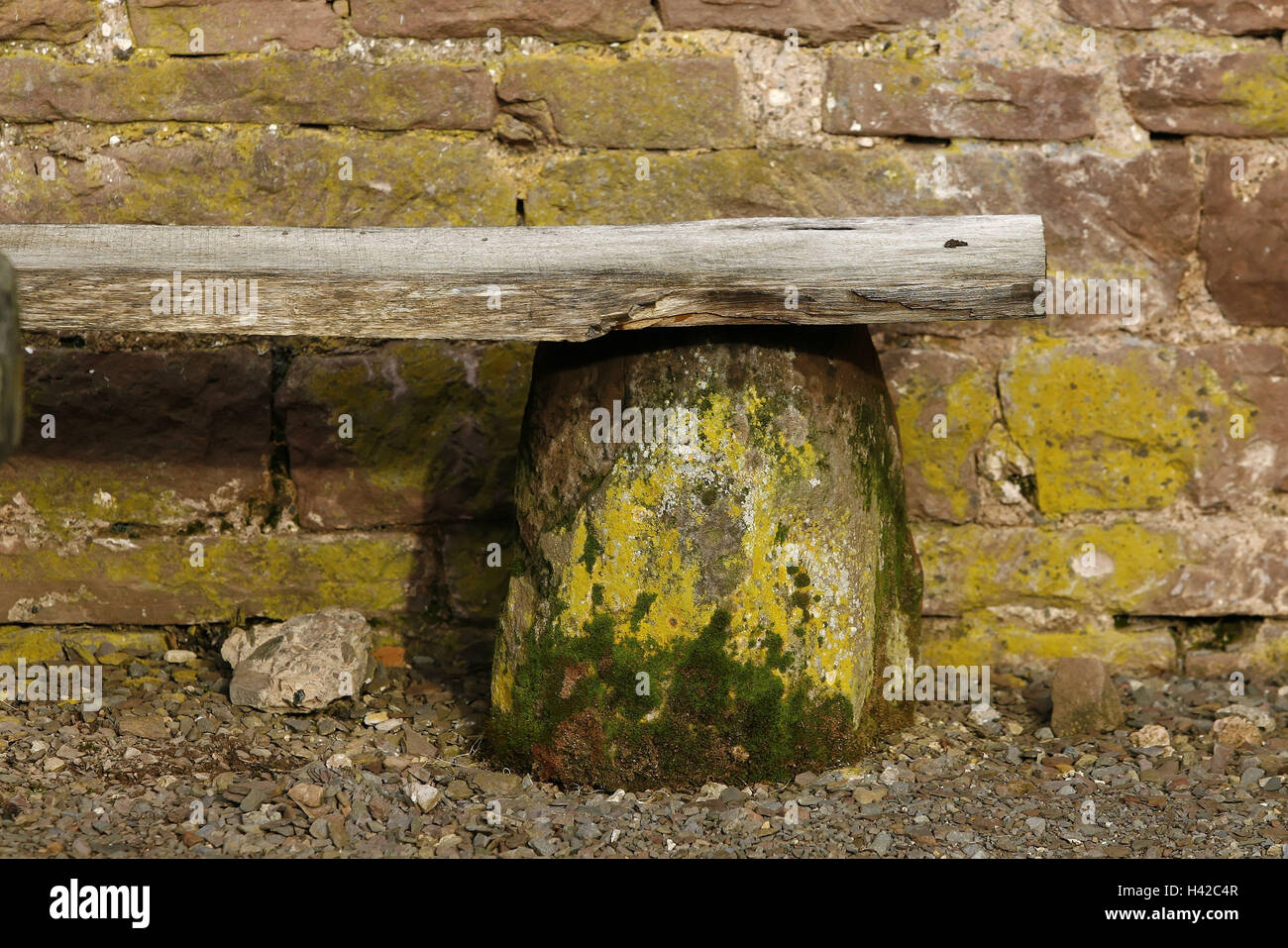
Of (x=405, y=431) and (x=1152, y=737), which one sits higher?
(x=405, y=431)

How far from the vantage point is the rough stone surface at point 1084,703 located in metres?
2.72

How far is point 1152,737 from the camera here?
8.72 feet

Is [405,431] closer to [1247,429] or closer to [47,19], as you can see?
[47,19]

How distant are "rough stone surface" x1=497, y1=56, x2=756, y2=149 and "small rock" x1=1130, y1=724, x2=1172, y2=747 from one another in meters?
1.52

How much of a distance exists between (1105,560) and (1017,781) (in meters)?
0.75

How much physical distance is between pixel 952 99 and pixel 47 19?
78.4 inches

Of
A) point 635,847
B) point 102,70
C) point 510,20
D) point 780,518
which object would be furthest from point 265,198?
point 635,847

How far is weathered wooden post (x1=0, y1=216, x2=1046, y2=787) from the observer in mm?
2197

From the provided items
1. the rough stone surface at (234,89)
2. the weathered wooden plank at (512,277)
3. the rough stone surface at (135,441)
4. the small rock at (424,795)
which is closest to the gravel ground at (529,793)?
the small rock at (424,795)

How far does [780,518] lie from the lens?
2.34m

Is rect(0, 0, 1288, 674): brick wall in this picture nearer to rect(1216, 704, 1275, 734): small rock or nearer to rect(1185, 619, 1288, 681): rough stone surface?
rect(1185, 619, 1288, 681): rough stone surface

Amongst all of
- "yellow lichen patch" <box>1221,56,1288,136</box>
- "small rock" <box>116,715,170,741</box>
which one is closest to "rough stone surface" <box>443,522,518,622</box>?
"small rock" <box>116,715,170,741</box>

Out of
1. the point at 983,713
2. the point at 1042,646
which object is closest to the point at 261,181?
the point at 983,713

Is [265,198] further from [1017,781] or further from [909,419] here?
[1017,781]
